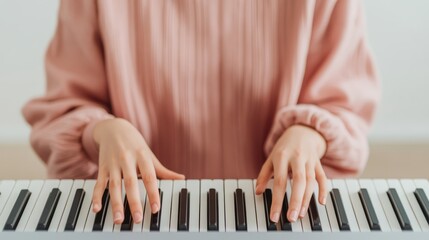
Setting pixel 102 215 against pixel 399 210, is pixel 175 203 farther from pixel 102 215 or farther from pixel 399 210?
pixel 399 210

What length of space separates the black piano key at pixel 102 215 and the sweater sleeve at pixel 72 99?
0.10 meters

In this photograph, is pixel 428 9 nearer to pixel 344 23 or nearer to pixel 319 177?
pixel 344 23

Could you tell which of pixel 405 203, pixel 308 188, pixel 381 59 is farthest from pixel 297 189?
pixel 381 59

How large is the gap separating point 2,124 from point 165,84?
804 mm

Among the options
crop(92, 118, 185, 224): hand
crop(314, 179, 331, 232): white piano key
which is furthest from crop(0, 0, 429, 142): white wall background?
crop(314, 179, 331, 232): white piano key

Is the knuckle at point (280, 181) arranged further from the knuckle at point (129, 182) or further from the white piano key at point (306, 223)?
the knuckle at point (129, 182)

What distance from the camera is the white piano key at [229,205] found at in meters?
0.64

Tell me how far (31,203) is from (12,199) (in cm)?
2

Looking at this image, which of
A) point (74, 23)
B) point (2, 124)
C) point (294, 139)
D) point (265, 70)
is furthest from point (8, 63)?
point (294, 139)

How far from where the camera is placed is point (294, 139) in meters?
0.71

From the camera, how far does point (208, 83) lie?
2.71 feet

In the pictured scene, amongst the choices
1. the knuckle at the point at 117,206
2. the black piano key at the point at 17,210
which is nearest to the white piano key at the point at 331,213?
the knuckle at the point at 117,206

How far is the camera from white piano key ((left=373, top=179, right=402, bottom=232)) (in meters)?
0.64

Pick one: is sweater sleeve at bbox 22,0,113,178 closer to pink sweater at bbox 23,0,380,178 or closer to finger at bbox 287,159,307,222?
pink sweater at bbox 23,0,380,178
